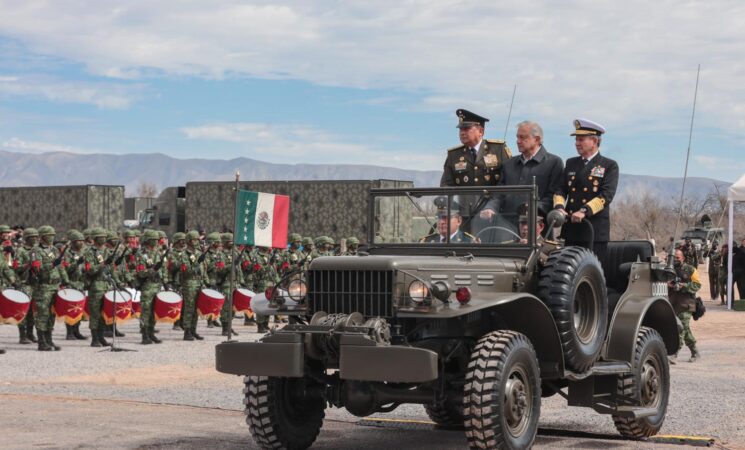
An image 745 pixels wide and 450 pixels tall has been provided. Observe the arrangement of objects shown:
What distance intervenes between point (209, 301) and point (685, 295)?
25.9 ft

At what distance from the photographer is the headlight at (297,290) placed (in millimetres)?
8352

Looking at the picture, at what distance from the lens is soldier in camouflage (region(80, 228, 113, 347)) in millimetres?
19125

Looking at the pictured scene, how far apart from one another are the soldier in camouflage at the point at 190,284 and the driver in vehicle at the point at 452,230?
39.6 feet

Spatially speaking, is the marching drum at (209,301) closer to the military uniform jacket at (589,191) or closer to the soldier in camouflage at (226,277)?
the soldier in camouflage at (226,277)

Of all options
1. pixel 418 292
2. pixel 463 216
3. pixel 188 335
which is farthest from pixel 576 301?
pixel 188 335

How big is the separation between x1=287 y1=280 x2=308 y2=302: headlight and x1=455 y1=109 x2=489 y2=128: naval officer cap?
2.34m

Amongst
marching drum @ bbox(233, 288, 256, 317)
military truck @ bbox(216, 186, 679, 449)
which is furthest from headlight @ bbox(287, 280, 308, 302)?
marching drum @ bbox(233, 288, 256, 317)

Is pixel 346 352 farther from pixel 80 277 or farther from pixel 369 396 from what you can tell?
pixel 80 277

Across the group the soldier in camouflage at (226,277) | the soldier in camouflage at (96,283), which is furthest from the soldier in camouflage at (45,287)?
the soldier in camouflage at (226,277)

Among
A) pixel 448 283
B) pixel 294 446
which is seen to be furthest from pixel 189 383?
pixel 448 283

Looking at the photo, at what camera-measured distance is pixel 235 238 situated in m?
17.4

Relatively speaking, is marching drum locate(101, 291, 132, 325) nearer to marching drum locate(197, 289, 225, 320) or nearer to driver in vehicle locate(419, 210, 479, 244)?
marching drum locate(197, 289, 225, 320)

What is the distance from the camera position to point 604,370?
903 centimetres

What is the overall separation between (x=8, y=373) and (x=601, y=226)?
810 centimetres
